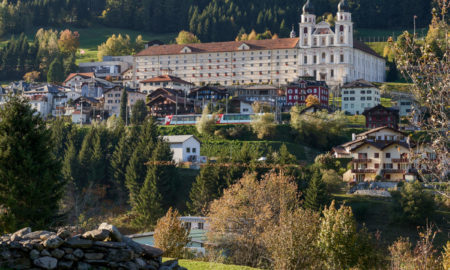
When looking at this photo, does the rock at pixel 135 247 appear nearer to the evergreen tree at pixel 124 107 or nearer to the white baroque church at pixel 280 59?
the evergreen tree at pixel 124 107

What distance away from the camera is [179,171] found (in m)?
78.3

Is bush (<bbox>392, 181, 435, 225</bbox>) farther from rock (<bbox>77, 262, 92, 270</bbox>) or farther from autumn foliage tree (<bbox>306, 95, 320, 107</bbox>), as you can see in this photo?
autumn foliage tree (<bbox>306, 95, 320, 107</bbox>)

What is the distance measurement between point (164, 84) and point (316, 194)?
73751 mm

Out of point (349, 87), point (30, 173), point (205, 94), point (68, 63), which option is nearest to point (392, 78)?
point (349, 87)

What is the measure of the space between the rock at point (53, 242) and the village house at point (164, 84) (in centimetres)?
11121

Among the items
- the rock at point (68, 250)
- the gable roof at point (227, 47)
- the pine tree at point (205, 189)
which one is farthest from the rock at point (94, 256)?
the gable roof at point (227, 47)

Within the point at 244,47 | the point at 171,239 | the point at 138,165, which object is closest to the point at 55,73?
the point at 244,47

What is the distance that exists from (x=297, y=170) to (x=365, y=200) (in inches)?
266

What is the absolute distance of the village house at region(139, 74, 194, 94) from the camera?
130 metres

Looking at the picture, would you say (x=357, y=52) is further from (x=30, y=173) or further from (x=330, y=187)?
(x=30, y=173)

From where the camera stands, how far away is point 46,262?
17.6m

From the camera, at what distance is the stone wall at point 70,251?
17.6 metres

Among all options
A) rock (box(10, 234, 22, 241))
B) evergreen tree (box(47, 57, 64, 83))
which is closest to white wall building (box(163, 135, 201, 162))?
rock (box(10, 234, 22, 241))

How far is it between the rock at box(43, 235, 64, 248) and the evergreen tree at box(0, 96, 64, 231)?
10.2 meters
